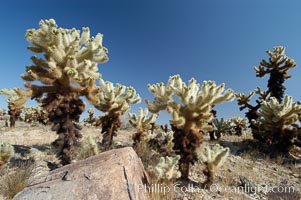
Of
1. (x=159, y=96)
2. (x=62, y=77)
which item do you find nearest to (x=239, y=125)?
(x=159, y=96)

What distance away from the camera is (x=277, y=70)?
1217 cm

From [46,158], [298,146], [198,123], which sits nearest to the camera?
[198,123]

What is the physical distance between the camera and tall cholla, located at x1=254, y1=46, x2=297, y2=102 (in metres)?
12.0

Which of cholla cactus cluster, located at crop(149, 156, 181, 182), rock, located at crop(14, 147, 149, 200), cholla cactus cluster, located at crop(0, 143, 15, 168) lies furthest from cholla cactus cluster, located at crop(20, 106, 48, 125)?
rock, located at crop(14, 147, 149, 200)

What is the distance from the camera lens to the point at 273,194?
523cm

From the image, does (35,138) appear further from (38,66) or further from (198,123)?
(198,123)

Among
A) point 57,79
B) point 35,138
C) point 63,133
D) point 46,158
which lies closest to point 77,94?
point 57,79

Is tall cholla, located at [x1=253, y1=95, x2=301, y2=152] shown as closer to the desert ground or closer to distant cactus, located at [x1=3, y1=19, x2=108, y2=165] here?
the desert ground

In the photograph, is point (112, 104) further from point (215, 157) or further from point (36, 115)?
point (36, 115)

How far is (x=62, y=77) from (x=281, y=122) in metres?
7.66

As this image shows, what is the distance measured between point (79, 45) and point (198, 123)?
3.39 m

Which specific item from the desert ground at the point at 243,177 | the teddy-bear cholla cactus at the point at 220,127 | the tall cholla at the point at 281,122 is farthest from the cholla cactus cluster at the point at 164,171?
the teddy-bear cholla cactus at the point at 220,127

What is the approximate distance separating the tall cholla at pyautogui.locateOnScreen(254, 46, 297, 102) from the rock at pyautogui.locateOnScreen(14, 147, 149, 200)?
33.9 ft

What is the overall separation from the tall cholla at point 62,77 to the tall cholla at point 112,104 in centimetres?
157
